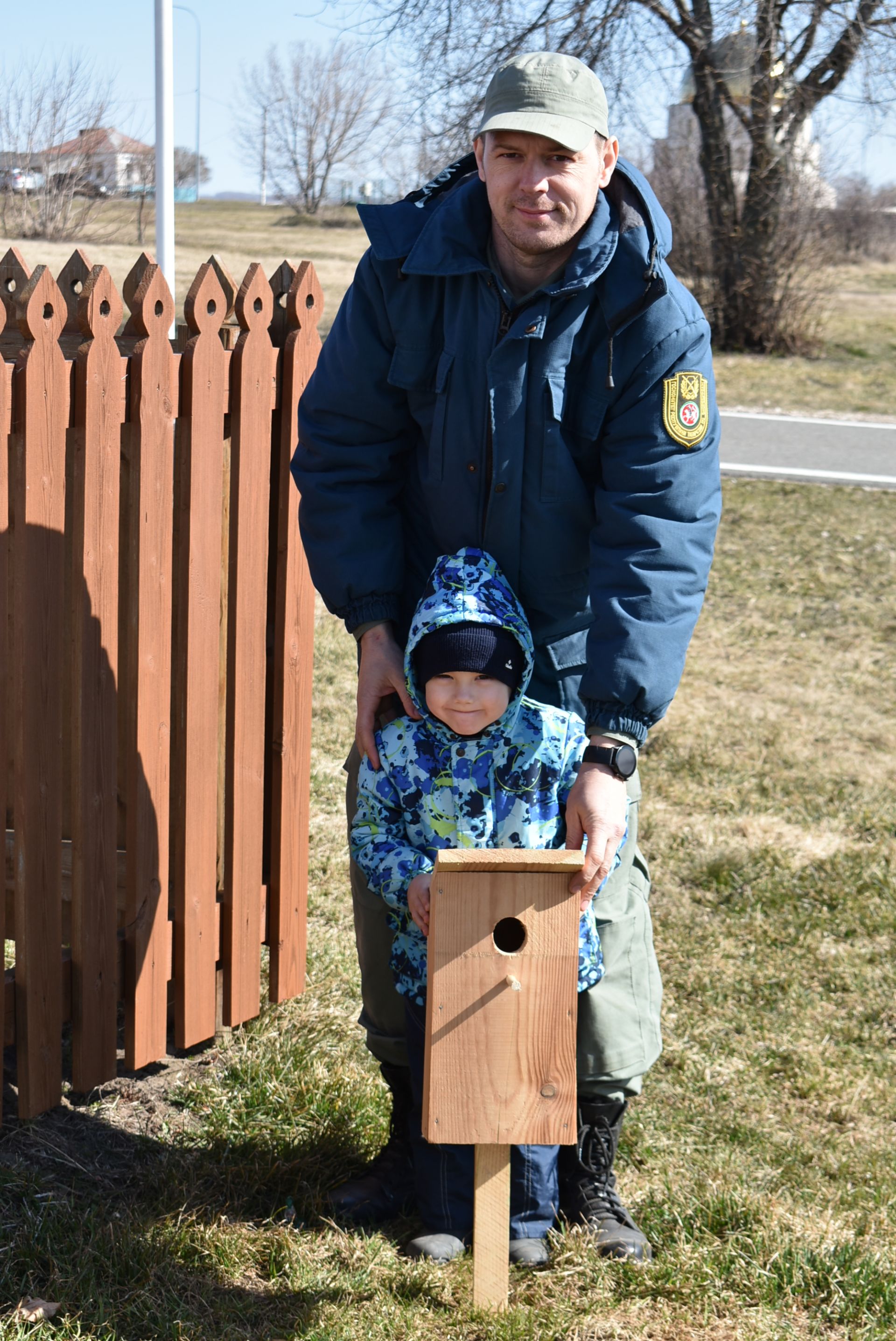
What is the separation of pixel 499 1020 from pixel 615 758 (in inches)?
18.3

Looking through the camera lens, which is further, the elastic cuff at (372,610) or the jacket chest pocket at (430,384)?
the elastic cuff at (372,610)

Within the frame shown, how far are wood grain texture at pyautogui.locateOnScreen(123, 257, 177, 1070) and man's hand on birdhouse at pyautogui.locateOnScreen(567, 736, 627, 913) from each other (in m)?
1.08

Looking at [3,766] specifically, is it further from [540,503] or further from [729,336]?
[729,336]

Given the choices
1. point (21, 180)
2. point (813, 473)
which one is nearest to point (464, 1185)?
point (21, 180)

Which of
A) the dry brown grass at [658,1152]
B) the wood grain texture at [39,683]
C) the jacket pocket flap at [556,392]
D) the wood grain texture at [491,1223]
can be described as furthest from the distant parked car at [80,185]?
the wood grain texture at [491,1223]

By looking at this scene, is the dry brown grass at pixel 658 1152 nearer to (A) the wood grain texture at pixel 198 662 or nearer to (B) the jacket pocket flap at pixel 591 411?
(A) the wood grain texture at pixel 198 662

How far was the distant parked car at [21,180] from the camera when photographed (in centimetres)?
555

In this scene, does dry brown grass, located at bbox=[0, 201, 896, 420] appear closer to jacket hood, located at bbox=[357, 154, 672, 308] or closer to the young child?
jacket hood, located at bbox=[357, 154, 672, 308]

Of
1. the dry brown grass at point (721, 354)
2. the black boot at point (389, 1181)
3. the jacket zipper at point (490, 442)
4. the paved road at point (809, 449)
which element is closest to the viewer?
the jacket zipper at point (490, 442)

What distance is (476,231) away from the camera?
2.26 m

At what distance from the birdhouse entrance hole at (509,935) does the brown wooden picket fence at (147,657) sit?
98 cm

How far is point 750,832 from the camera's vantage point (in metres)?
4.63

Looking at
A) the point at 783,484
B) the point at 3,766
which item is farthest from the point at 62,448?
the point at 783,484

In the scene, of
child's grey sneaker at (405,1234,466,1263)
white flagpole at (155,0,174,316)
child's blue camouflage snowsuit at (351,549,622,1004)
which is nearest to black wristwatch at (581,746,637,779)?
child's blue camouflage snowsuit at (351,549,622,1004)
